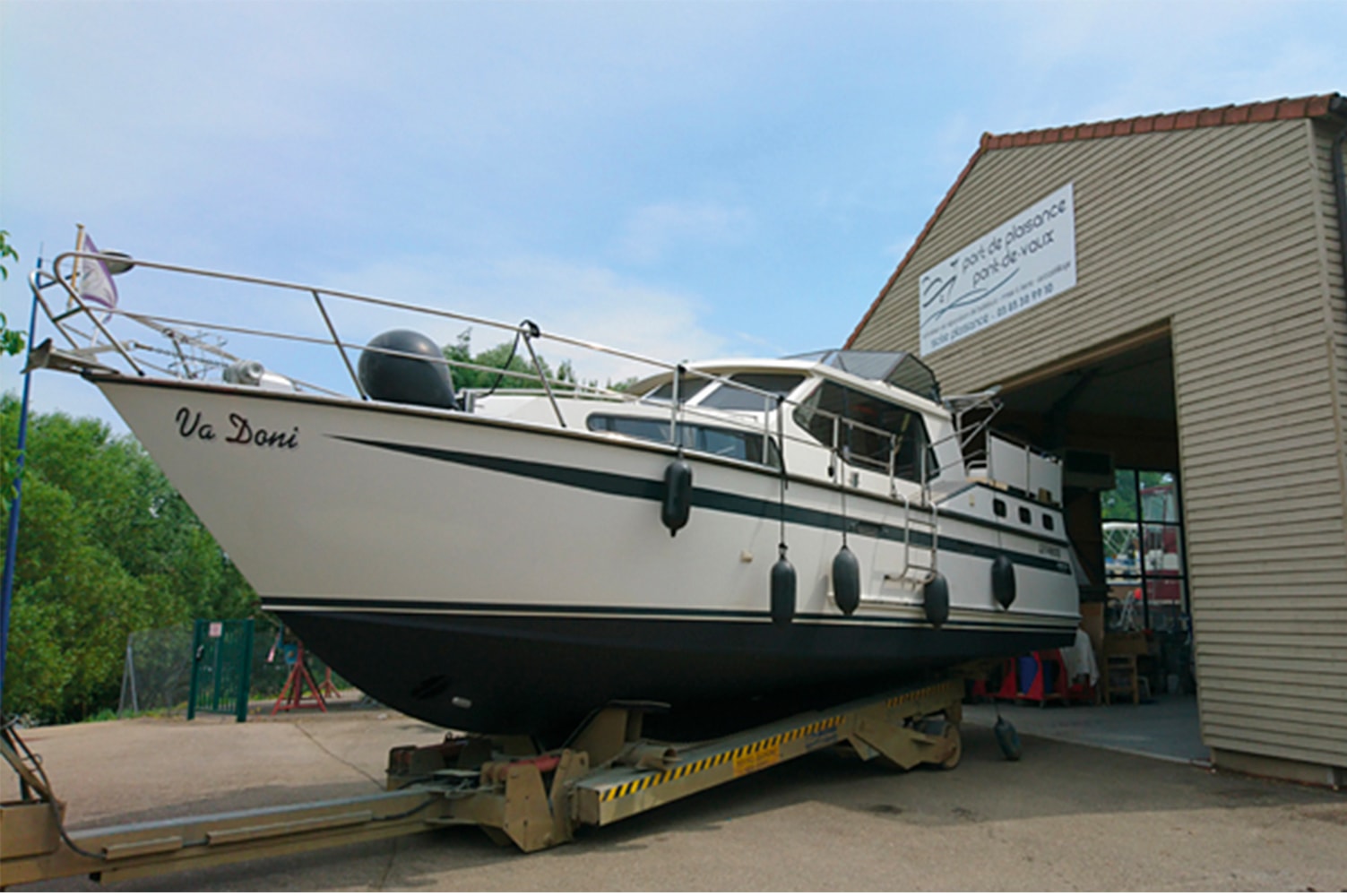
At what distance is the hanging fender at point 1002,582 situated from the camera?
7.73 meters

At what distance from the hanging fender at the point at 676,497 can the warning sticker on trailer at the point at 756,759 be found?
1.75 meters

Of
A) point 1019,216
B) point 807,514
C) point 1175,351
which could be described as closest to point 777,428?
point 807,514

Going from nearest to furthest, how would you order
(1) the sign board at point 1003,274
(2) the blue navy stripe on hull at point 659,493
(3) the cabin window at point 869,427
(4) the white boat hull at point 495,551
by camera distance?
(4) the white boat hull at point 495,551
(2) the blue navy stripe on hull at point 659,493
(3) the cabin window at point 869,427
(1) the sign board at point 1003,274

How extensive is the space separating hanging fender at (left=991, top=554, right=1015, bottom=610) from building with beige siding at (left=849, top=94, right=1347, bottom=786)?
1.46 meters

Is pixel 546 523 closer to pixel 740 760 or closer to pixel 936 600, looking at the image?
pixel 740 760

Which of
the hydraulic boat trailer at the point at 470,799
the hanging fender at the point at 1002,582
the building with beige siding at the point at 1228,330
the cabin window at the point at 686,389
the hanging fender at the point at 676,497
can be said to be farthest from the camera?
the hanging fender at the point at 1002,582

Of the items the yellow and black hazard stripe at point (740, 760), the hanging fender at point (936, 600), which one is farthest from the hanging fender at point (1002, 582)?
the yellow and black hazard stripe at point (740, 760)

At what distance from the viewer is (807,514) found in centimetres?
607

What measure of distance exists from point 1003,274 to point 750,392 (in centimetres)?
527

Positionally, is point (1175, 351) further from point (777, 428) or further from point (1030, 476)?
point (777, 428)

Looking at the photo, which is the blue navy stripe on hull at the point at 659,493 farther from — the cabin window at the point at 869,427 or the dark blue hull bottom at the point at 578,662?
the dark blue hull bottom at the point at 578,662

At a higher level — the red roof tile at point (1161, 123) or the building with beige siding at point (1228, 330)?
the red roof tile at point (1161, 123)

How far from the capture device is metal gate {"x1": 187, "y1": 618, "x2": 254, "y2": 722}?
1232 centimetres

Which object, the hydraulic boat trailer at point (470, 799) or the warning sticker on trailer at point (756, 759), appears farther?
the warning sticker on trailer at point (756, 759)
